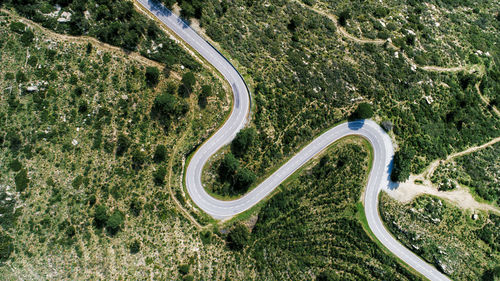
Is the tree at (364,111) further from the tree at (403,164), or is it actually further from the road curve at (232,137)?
the tree at (403,164)

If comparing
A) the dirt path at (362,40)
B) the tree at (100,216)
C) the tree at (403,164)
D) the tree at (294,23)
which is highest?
the dirt path at (362,40)

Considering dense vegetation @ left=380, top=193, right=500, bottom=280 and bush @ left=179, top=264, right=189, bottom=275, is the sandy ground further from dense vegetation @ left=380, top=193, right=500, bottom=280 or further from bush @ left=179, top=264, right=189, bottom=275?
bush @ left=179, top=264, right=189, bottom=275

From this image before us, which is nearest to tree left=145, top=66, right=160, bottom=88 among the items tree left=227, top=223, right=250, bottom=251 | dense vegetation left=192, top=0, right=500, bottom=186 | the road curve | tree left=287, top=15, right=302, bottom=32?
the road curve

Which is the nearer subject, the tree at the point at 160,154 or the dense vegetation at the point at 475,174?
the tree at the point at 160,154

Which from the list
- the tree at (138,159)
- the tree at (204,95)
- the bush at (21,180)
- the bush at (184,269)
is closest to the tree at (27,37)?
the bush at (21,180)

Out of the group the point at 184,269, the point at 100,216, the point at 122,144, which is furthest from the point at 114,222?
the point at 184,269
